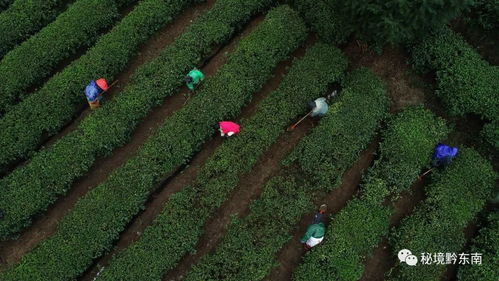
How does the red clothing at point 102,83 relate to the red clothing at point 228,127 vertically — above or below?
above

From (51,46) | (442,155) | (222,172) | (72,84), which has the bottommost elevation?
(442,155)

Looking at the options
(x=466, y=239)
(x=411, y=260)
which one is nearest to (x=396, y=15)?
(x=411, y=260)

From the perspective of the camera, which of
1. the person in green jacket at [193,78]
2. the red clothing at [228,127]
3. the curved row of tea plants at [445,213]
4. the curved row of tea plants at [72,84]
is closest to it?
the curved row of tea plants at [445,213]

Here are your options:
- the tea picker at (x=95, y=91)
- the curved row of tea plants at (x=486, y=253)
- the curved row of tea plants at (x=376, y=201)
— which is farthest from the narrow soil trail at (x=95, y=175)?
the curved row of tea plants at (x=486, y=253)

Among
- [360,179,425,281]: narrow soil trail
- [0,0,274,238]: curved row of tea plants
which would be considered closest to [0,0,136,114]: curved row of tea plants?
[0,0,274,238]: curved row of tea plants

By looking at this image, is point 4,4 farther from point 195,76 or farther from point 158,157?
point 158,157

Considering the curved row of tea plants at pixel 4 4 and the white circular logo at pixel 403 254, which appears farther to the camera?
the curved row of tea plants at pixel 4 4

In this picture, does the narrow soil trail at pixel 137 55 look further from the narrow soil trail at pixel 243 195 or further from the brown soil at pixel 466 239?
the brown soil at pixel 466 239
